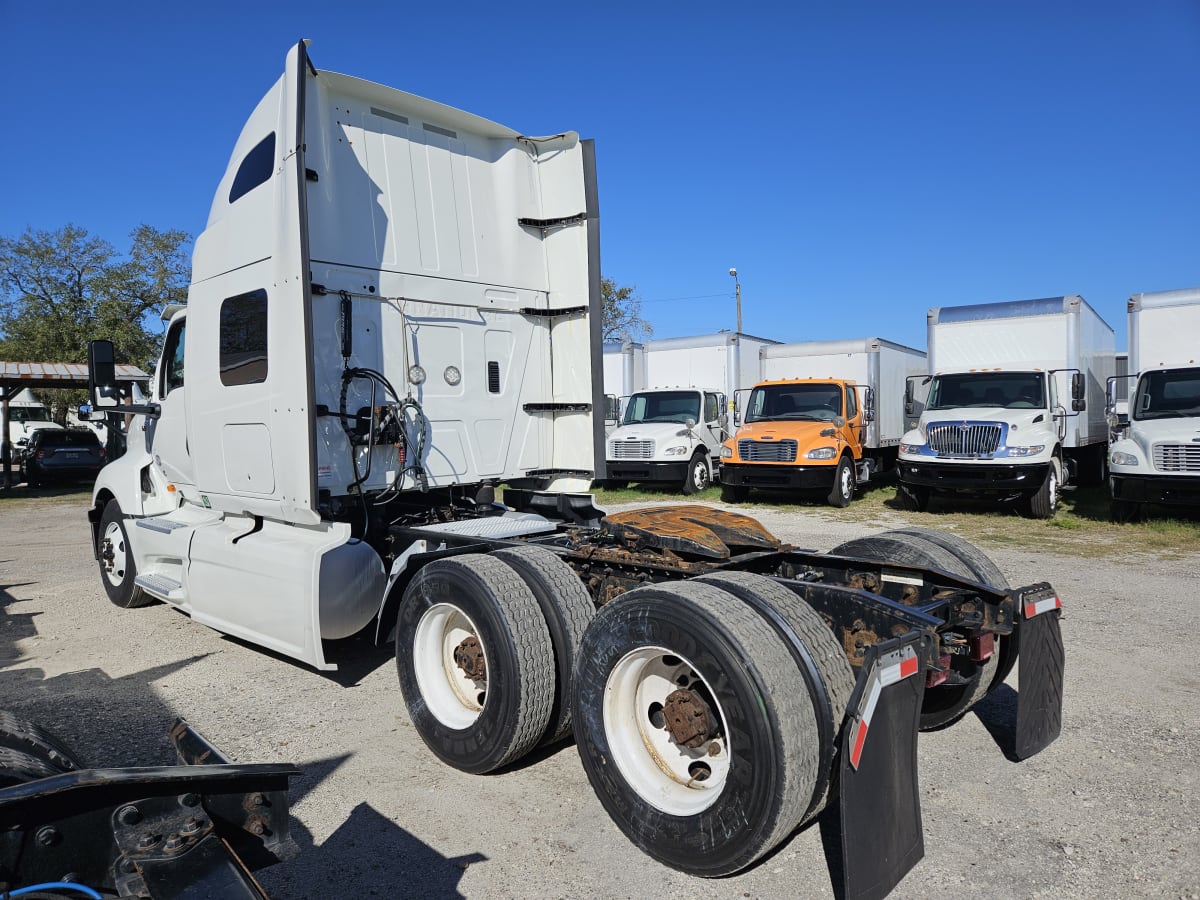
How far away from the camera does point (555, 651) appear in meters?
3.82

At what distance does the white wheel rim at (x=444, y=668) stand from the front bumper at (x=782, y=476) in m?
11.1

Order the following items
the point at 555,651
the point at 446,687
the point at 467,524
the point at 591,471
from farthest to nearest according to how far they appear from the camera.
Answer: the point at 591,471 → the point at 467,524 → the point at 446,687 → the point at 555,651

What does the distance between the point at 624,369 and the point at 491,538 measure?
15283 millimetres

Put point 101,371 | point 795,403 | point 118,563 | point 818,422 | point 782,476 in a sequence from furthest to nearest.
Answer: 1. point 795,403
2. point 818,422
3. point 782,476
4. point 118,563
5. point 101,371

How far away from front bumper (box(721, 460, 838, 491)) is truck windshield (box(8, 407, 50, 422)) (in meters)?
34.3

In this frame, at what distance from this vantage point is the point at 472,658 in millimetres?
4074

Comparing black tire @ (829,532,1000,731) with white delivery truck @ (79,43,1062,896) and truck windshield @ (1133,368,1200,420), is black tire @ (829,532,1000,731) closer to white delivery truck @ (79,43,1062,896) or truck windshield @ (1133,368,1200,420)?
white delivery truck @ (79,43,1062,896)

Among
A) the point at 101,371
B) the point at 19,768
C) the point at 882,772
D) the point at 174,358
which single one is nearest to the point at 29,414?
the point at 101,371

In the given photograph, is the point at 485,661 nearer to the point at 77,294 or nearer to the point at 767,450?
the point at 767,450

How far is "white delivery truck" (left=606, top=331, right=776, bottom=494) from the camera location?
54.7 feet

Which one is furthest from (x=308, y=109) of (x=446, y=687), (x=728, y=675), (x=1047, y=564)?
(x=1047, y=564)

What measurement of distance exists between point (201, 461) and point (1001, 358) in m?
12.8

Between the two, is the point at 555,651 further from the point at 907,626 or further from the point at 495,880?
the point at 907,626

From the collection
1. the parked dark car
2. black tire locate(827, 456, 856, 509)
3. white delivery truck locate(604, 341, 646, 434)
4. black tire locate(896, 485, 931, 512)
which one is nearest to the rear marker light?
black tire locate(896, 485, 931, 512)
